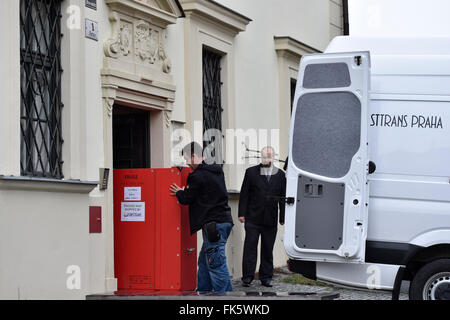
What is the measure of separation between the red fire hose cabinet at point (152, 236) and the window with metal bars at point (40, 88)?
1002mm

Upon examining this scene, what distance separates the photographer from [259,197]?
13.2 m

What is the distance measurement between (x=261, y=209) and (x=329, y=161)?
3.68 metres

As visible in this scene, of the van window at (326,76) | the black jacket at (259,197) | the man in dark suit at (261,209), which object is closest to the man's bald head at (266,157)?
the man in dark suit at (261,209)

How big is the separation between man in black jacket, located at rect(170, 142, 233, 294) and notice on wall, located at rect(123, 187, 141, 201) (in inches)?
20.3

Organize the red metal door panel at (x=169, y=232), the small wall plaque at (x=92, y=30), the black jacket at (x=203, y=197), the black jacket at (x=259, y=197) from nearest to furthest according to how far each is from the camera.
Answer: the black jacket at (x=203, y=197) < the red metal door panel at (x=169, y=232) < the small wall plaque at (x=92, y=30) < the black jacket at (x=259, y=197)

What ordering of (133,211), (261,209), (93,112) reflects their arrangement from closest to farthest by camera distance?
(93,112) → (133,211) → (261,209)

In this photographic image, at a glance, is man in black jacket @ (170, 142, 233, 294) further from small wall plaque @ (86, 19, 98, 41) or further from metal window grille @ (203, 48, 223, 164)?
metal window grille @ (203, 48, 223, 164)

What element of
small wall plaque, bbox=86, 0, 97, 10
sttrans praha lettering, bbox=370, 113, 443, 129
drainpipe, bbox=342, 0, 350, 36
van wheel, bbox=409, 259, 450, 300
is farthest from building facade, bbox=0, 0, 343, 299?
drainpipe, bbox=342, 0, 350, 36

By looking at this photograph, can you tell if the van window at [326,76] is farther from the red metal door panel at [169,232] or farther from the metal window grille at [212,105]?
the metal window grille at [212,105]

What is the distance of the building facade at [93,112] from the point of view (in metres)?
9.38

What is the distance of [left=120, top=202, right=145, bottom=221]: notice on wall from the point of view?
10727 millimetres

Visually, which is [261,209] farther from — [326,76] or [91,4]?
[91,4]

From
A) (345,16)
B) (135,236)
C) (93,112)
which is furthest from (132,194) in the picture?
(345,16)
